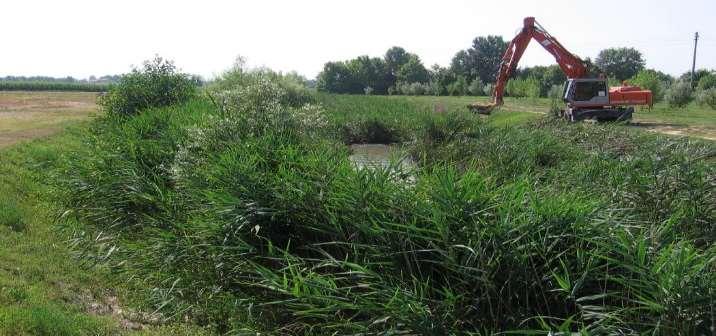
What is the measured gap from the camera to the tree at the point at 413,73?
85.1 metres

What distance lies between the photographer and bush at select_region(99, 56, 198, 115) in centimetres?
1977

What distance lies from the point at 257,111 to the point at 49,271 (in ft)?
16.8

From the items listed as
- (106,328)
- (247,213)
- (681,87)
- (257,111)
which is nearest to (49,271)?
(106,328)

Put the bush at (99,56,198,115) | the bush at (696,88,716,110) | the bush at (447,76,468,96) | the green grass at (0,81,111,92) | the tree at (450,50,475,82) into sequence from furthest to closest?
1. the tree at (450,50,475,82)
2. the green grass at (0,81,111,92)
3. the bush at (447,76,468,96)
4. the bush at (696,88,716,110)
5. the bush at (99,56,198,115)

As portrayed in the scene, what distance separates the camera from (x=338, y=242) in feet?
18.8

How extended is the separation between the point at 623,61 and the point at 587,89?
196 ft

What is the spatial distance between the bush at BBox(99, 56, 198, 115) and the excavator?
12917 millimetres

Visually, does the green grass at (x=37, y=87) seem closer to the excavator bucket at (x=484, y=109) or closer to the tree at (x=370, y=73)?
the tree at (x=370, y=73)

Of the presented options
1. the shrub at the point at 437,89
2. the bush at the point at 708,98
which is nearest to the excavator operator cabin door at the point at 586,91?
the bush at the point at 708,98

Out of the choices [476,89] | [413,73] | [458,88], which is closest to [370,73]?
[413,73]

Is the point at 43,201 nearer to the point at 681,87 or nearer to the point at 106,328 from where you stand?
the point at 106,328

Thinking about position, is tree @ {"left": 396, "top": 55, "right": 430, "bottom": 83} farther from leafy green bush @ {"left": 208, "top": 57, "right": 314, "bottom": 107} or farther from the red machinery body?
the red machinery body

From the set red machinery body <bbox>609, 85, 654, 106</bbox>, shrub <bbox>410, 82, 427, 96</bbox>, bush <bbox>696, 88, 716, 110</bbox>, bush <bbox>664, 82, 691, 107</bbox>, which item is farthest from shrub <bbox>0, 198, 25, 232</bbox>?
shrub <bbox>410, 82, 427, 96</bbox>

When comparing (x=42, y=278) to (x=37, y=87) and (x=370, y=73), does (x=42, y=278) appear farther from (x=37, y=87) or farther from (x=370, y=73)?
(x=37, y=87)
